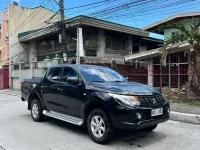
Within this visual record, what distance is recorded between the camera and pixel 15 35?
95.6 ft

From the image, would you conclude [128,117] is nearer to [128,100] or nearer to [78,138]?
[128,100]

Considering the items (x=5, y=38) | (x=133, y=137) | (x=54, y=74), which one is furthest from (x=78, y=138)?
(x=5, y=38)

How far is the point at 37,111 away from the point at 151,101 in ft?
13.2

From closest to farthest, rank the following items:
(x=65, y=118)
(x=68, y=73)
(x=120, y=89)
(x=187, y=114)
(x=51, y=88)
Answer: (x=120, y=89), (x=65, y=118), (x=68, y=73), (x=51, y=88), (x=187, y=114)

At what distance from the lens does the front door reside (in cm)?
614

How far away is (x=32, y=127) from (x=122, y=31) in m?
17.1

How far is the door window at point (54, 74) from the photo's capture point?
7276 millimetres

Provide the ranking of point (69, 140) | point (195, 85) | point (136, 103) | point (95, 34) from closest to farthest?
1. point (136, 103)
2. point (69, 140)
3. point (195, 85)
4. point (95, 34)

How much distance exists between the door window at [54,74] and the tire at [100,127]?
1973mm

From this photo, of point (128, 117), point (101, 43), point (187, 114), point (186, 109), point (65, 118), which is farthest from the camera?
point (101, 43)

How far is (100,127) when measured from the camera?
554 centimetres

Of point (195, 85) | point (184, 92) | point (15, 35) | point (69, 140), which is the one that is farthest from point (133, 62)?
point (15, 35)

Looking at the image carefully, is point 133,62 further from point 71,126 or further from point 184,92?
point 71,126

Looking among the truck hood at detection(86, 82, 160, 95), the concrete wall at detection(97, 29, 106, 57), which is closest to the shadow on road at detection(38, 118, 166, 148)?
the truck hood at detection(86, 82, 160, 95)
